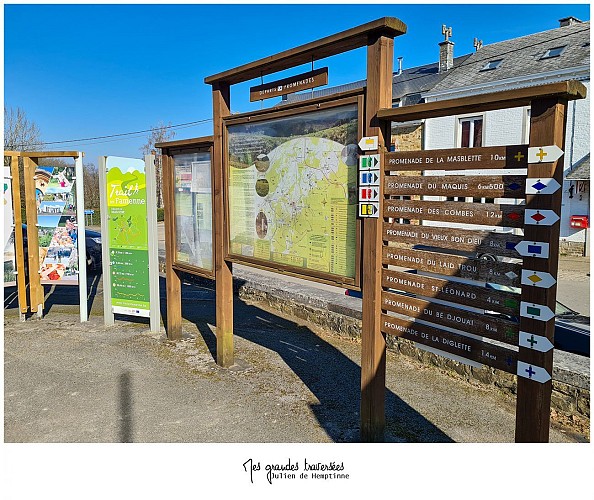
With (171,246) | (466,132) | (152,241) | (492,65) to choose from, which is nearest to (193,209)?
(171,246)

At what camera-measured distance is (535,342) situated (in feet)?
9.52

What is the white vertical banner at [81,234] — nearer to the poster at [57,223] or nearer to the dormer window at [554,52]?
the poster at [57,223]

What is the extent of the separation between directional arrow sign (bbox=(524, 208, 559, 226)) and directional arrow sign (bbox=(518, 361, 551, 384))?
0.82 m

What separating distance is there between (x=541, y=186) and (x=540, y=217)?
168mm

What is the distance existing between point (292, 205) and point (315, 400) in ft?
6.19

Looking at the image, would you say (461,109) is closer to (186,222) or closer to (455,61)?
(186,222)

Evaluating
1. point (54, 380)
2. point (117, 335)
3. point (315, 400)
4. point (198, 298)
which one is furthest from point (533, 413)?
point (198, 298)

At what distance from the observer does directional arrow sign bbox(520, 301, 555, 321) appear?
2.84 metres

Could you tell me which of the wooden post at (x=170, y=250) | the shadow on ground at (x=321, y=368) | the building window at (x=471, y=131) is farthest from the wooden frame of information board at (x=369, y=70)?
the building window at (x=471, y=131)

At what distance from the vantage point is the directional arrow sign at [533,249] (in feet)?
9.13

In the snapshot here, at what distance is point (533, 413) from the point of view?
2.91 m

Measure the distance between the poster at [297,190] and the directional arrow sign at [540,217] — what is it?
4.77ft

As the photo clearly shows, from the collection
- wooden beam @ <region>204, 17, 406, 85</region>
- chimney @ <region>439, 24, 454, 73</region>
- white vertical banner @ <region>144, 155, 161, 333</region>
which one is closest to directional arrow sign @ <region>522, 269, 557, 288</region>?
wooden beam @ <region>204, 17, 406, 85</region>

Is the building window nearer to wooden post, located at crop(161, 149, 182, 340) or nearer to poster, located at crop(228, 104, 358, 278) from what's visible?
wooden post, located at crop(161, 149, 182, 340)
